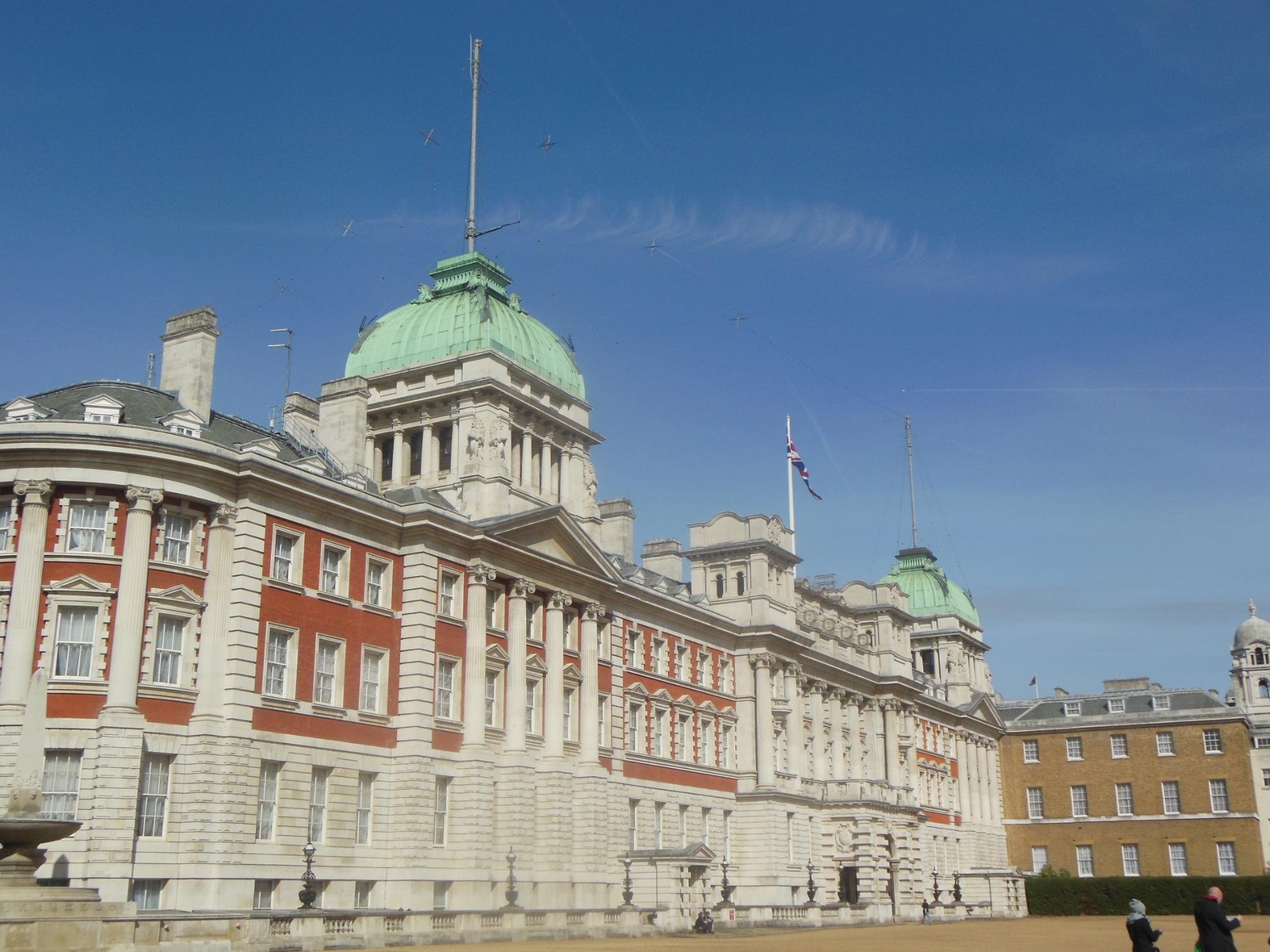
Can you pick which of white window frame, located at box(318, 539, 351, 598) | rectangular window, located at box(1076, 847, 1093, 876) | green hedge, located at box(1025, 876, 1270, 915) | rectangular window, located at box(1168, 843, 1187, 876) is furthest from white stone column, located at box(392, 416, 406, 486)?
rectangular window, located at box(1168, 843, 1187, 876)

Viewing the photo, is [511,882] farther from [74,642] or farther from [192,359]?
[192,359]

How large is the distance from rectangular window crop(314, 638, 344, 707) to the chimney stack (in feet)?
29.8

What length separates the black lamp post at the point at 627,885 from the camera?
57.6m

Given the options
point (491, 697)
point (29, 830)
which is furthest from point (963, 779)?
point (29, 830)

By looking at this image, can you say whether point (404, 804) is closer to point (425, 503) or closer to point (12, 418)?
point (425, 503)

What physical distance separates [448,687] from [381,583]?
15.8 ft

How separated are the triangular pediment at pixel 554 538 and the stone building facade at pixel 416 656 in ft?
0.44

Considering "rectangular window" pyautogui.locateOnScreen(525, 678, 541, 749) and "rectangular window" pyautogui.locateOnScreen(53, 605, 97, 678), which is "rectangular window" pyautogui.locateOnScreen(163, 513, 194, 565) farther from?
"rectangular window" pyautogui.locateOnScreen(525, 678, 541, 749)

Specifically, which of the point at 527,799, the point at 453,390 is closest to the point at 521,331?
the point at 453,390

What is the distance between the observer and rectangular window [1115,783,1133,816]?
107 meters

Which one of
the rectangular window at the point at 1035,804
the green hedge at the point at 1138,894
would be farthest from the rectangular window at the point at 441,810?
the rectangular window at the point at 1035,804

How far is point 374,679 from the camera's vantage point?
49.7 meters

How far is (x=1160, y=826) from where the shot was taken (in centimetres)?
10481

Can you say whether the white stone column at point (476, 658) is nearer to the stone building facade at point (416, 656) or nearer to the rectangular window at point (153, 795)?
the stone building facade at point (416, 656)
